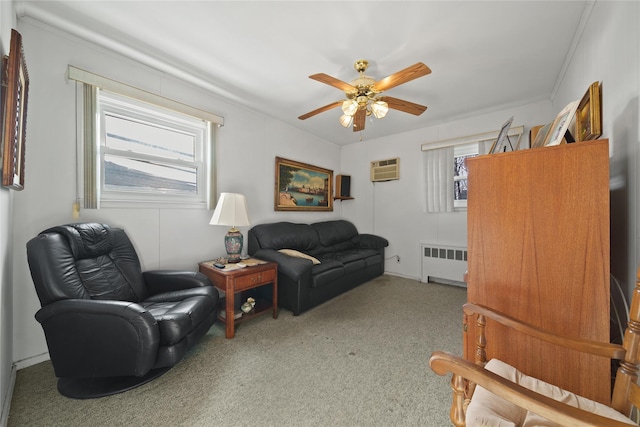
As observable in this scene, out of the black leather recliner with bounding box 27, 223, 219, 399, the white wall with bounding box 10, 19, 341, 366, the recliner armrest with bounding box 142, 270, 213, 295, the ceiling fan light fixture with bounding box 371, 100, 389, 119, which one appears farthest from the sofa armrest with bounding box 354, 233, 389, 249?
the black leather recliner with bounding box 27, 223, 219, 399

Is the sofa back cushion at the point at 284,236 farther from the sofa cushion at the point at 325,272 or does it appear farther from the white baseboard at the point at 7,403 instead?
the white baseboard at the point at 7,403

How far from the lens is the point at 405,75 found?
1915mm

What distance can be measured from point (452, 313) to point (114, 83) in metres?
4.16

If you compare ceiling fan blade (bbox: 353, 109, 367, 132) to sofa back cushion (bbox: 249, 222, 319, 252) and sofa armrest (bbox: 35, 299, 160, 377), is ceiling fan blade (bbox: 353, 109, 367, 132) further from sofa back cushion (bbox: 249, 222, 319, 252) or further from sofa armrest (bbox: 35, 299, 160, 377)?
sofa armrest (bbox: 35, 299, 160, 377)

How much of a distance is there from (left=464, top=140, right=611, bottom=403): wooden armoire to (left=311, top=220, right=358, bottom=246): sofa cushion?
283 cm

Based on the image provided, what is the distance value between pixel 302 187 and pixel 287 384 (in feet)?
10.1

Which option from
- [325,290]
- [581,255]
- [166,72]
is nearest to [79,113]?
[166,72]

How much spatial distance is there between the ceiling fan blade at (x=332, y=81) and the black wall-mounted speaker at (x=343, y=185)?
264 centimetres

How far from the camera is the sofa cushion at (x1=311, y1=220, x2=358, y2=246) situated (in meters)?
4.10

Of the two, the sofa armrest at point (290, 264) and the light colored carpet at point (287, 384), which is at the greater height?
the sofa armrest at point (290, 264)

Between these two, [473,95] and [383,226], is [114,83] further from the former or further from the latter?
[383,226]

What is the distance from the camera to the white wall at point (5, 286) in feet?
4.20

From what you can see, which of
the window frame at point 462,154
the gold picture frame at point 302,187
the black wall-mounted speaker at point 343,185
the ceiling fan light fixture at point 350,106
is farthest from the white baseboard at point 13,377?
the window frame at point 462,154

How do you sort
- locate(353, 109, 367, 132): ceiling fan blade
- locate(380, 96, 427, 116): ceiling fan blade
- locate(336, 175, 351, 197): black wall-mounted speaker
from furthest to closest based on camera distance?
locate(336, 175, 351, 197): black wall-mounted speaker → locate(353, 109, 367, 132): ceiling fan blade → locate(380, 96, 427, 116): ceiling fan blade
